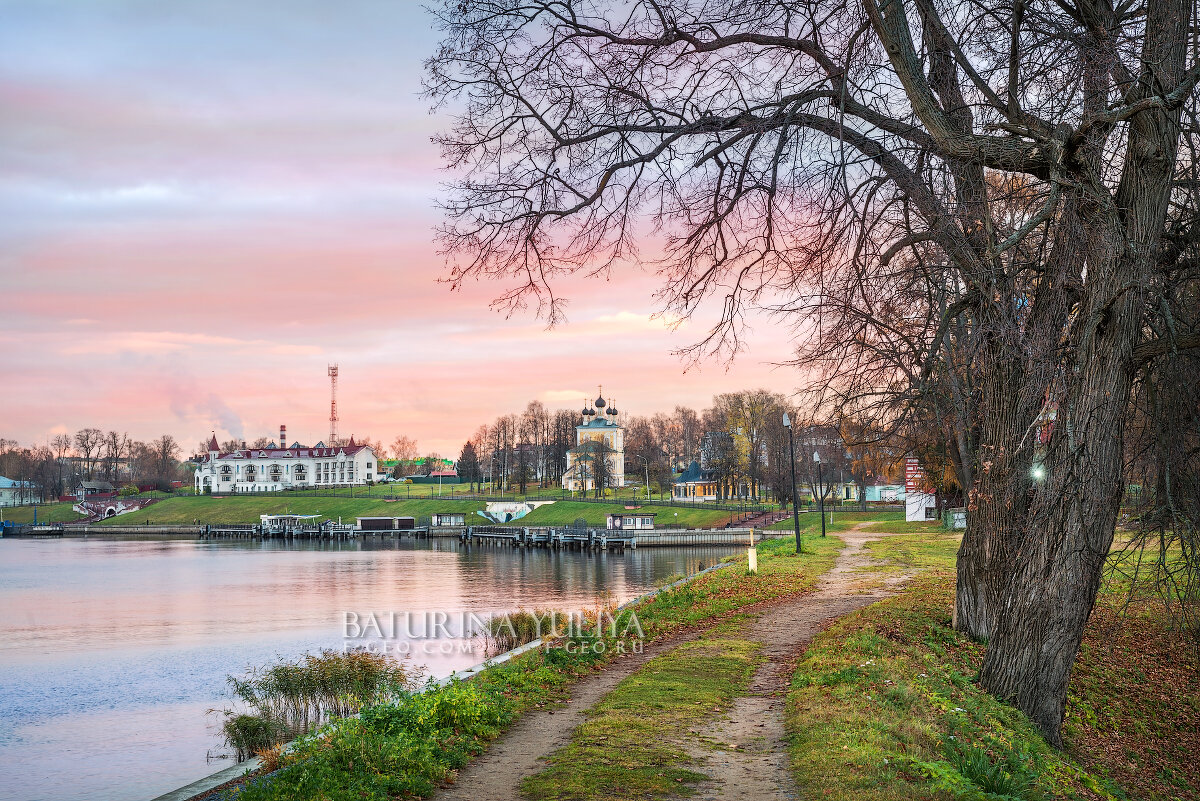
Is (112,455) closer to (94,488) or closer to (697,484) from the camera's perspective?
(94,488)

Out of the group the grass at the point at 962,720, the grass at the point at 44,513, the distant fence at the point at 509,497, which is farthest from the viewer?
the grass at the point at 44,513

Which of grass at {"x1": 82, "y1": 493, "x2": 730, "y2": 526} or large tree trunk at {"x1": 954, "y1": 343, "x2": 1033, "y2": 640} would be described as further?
grass at {"x1": 82, "y1": 493, "x2": 730, "y2": 526}

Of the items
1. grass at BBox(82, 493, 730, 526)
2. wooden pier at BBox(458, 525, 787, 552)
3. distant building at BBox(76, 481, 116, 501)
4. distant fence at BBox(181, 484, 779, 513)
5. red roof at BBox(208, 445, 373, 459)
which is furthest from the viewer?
red roof at BBox(208, 445, 373, 459)

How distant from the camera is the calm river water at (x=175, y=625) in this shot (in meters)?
15.2

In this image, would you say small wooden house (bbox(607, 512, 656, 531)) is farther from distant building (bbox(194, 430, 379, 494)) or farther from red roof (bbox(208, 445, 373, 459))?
red roof (bbox(208, 445, 373, 459))

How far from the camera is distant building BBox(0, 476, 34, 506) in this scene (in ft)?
511

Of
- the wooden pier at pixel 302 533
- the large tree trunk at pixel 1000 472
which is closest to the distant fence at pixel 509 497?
the wooden pier at pixel 302 533

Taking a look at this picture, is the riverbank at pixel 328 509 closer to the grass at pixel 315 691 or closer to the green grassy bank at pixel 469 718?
the grass at pixel 315 691

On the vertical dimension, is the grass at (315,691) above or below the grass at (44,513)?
above

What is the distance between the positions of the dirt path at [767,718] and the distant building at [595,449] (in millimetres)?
91351

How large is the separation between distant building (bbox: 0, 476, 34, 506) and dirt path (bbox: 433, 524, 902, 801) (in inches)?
6747

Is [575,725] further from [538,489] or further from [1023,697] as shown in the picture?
[538,489]

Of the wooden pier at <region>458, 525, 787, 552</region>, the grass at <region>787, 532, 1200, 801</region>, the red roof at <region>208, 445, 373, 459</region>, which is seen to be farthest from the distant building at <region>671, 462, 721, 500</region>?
the grass at <region>787, 532, 1200, 801</region>

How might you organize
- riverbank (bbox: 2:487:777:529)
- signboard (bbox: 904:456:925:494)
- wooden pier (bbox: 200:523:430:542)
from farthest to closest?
wooden pier (bbox: 200:523:430:542) < riverbank (bbox: 2:487:777:529) < signboard (bbox: 904:456:925:494)
